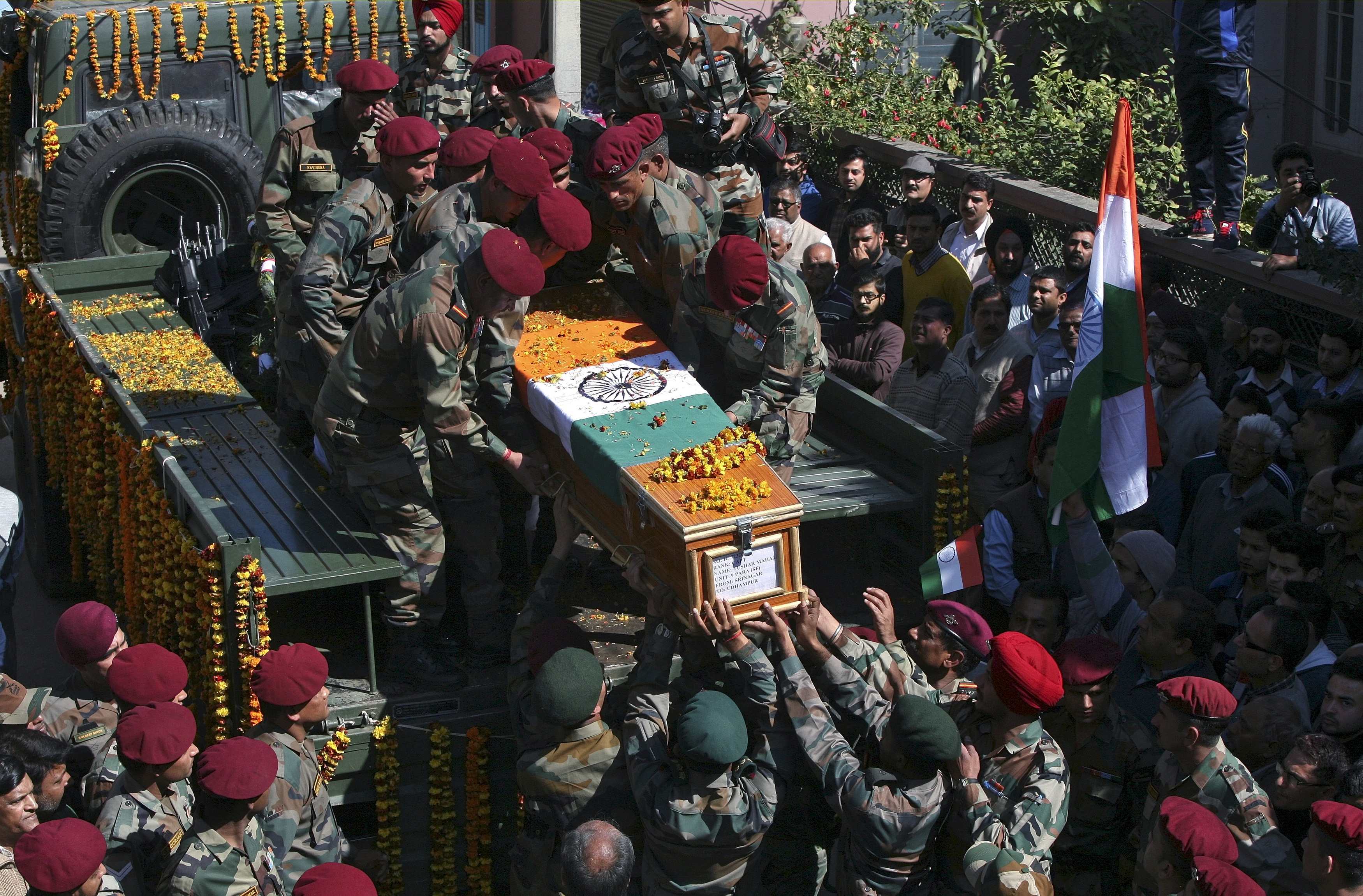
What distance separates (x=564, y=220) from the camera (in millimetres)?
5562

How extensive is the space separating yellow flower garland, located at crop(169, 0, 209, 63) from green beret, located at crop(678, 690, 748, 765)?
6.73 m

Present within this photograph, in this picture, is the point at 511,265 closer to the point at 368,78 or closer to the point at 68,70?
the point at 368,78

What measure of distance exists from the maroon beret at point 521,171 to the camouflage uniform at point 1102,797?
9.11ft

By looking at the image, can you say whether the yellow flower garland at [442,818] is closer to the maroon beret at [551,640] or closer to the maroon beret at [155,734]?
the maroon beret at [551,640]

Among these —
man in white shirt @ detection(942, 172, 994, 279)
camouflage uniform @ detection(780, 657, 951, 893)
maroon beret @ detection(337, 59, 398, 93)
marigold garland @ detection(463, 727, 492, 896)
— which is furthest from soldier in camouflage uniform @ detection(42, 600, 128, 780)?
man in white shirt @ detection(942, 172, 994, 279)

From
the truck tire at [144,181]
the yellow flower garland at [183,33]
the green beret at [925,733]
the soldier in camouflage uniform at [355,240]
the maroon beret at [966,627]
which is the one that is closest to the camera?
the green beret at [925,733]

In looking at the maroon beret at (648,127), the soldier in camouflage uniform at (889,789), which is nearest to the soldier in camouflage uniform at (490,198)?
the maroon beret at (648,127)

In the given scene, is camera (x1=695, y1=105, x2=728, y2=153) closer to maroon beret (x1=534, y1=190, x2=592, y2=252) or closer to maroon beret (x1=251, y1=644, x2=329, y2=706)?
maroon beret (x1=534, y1=190, x2=592, y2=252)

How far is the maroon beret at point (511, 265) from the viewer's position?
530 centimetres

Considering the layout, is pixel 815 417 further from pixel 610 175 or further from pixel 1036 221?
pixel 1036 221

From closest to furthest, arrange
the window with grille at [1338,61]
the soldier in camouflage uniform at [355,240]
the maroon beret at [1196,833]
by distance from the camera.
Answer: the maroon beret at [1196,833], the soldier in camouflage uniform at [355,240], the window with grille at [1338,61]

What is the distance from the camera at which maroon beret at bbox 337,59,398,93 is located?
713cm

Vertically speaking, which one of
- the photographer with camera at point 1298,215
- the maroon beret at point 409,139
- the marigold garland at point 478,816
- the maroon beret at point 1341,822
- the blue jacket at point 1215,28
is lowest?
the marigold garland at point 478,816

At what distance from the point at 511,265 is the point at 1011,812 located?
2.49 m
